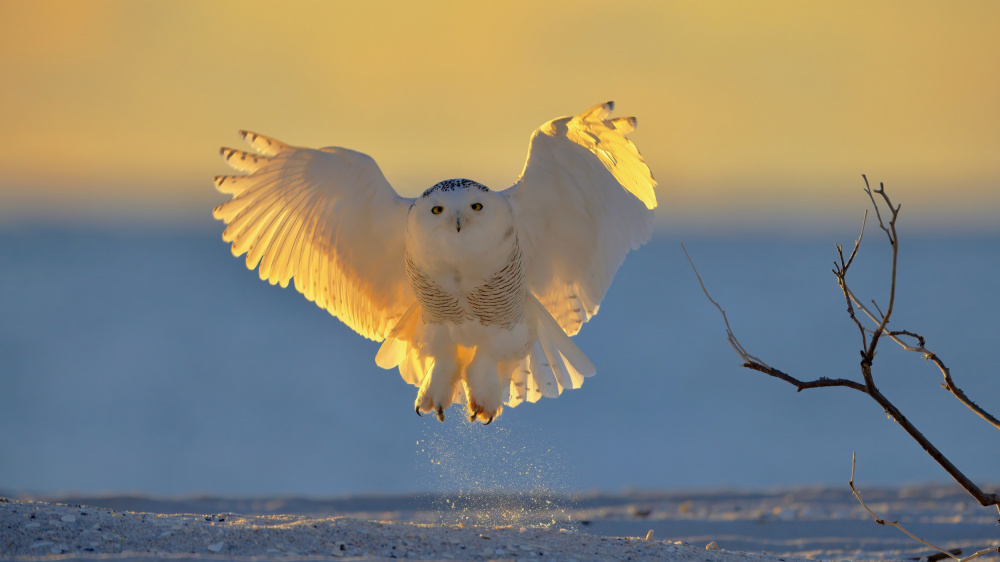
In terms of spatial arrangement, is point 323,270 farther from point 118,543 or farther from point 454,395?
point 118,543

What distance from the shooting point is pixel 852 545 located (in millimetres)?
5793

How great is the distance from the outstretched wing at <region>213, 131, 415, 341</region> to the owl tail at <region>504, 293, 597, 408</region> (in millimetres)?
915

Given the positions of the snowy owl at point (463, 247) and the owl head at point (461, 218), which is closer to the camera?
the owl head at point (461, 218)

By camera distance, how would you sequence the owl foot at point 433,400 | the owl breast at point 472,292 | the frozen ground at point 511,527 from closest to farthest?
the frozen ground at point 511,527
the owl breast at point 472,292
the owl foot at point 433,400

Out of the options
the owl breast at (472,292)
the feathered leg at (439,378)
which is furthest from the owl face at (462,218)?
the feathered leg at (439,378)

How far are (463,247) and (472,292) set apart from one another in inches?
14.1

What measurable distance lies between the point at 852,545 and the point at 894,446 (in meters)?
19.0

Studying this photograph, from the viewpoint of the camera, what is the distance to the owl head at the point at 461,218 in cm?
485

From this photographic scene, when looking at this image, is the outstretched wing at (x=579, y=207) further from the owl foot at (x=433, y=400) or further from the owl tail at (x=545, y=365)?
the owl foot at (x=433, y=400)

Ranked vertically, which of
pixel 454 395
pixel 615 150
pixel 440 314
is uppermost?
pixel 615 150

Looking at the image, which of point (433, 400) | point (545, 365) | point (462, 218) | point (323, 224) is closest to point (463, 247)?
point (462, 218)

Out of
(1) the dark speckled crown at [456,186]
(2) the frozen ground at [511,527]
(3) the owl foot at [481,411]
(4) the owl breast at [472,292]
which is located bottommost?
(2) the frozen ground at [511,527]

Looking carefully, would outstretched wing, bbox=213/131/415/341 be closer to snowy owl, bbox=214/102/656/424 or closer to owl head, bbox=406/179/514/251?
snowy owl, bbox=214/102/656/424

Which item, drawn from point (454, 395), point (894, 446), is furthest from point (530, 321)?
point (894, 446)
